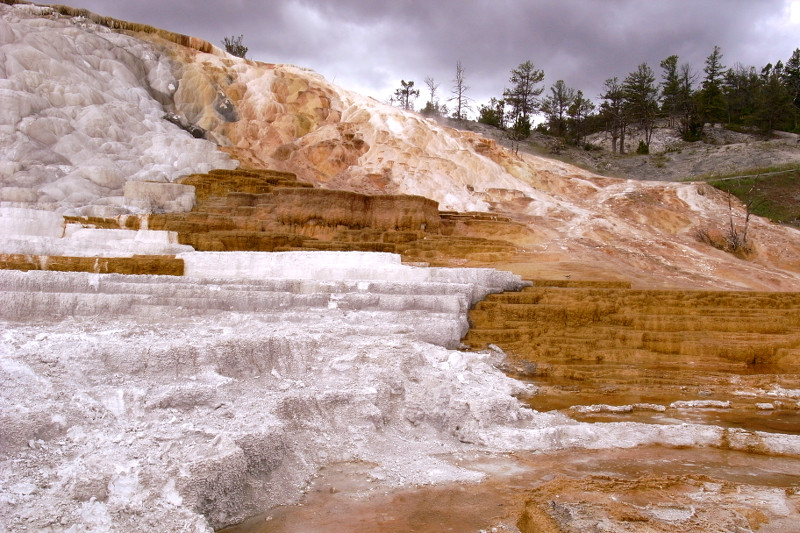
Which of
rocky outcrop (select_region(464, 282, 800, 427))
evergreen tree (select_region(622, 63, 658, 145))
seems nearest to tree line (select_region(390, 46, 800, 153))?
evergreen tree (select_region(622, 63, 658, 145))

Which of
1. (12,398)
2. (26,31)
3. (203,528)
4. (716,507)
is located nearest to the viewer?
(203,528)

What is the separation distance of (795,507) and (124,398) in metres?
5.25

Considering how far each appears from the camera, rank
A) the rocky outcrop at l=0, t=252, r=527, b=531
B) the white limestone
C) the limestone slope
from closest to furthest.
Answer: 1. the rocky outcrop at l=0, t=252, r=527, b=531
2. the white limestone
3. the limestone slope

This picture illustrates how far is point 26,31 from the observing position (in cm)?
2286

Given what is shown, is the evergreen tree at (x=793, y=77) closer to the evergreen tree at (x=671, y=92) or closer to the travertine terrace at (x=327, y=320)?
the evergreen tree at (x=671, y=92)

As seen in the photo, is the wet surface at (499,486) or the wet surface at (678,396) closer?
the wet surface at (499,486)

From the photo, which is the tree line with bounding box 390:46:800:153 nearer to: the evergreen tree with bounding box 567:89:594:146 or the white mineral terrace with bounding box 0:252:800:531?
the evergreen tree with bounding box 567:89:594:146

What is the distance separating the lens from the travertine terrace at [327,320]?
4.58 m

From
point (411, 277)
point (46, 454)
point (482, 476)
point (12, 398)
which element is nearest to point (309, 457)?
point (482, 476)

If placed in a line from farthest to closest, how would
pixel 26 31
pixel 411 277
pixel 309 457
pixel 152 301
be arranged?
pixel 26 31
pixel 411 277
pixel 152 301
pixel 309 457

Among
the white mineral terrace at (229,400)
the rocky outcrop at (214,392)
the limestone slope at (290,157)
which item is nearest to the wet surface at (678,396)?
the white mineral terrace at (229,400)

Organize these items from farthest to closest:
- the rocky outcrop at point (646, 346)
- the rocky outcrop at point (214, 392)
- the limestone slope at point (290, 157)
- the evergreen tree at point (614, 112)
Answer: the evergreen tree at point (614, 112) < the limestone slope at point (290, 157) < the rocky outcrop at point (646, 346) < the rocky outcrop at point (214, 392)

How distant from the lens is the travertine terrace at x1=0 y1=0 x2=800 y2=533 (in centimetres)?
458

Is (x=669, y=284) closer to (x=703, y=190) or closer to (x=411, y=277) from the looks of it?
(x=411, y=277)
